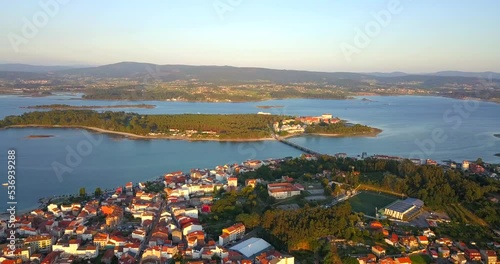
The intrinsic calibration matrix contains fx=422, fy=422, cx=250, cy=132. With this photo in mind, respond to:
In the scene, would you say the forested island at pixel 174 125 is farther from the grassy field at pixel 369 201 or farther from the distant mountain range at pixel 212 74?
the distant mountain range at pixel 212 74

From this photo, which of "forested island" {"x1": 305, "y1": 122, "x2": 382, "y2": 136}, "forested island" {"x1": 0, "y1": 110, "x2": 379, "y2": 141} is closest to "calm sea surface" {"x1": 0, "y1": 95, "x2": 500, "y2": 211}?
"forested island" {"x1": 305, "y1": 122, "x2": 382, "y2": 136}

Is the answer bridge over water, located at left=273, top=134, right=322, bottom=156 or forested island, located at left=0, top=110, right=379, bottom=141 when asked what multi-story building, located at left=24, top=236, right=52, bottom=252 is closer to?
bridge over water, located at left=273, top=134, right=322, bottom=156

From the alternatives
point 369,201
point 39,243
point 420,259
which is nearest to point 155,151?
point 39,243

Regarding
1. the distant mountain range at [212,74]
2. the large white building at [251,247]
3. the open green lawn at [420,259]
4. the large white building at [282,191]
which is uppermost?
the distant mountain range at [212,74]


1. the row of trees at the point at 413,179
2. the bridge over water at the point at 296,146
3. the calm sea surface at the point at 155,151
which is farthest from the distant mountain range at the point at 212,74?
the row of trees at the point at 413,179

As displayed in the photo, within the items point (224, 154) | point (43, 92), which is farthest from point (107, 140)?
point (43, 92)
